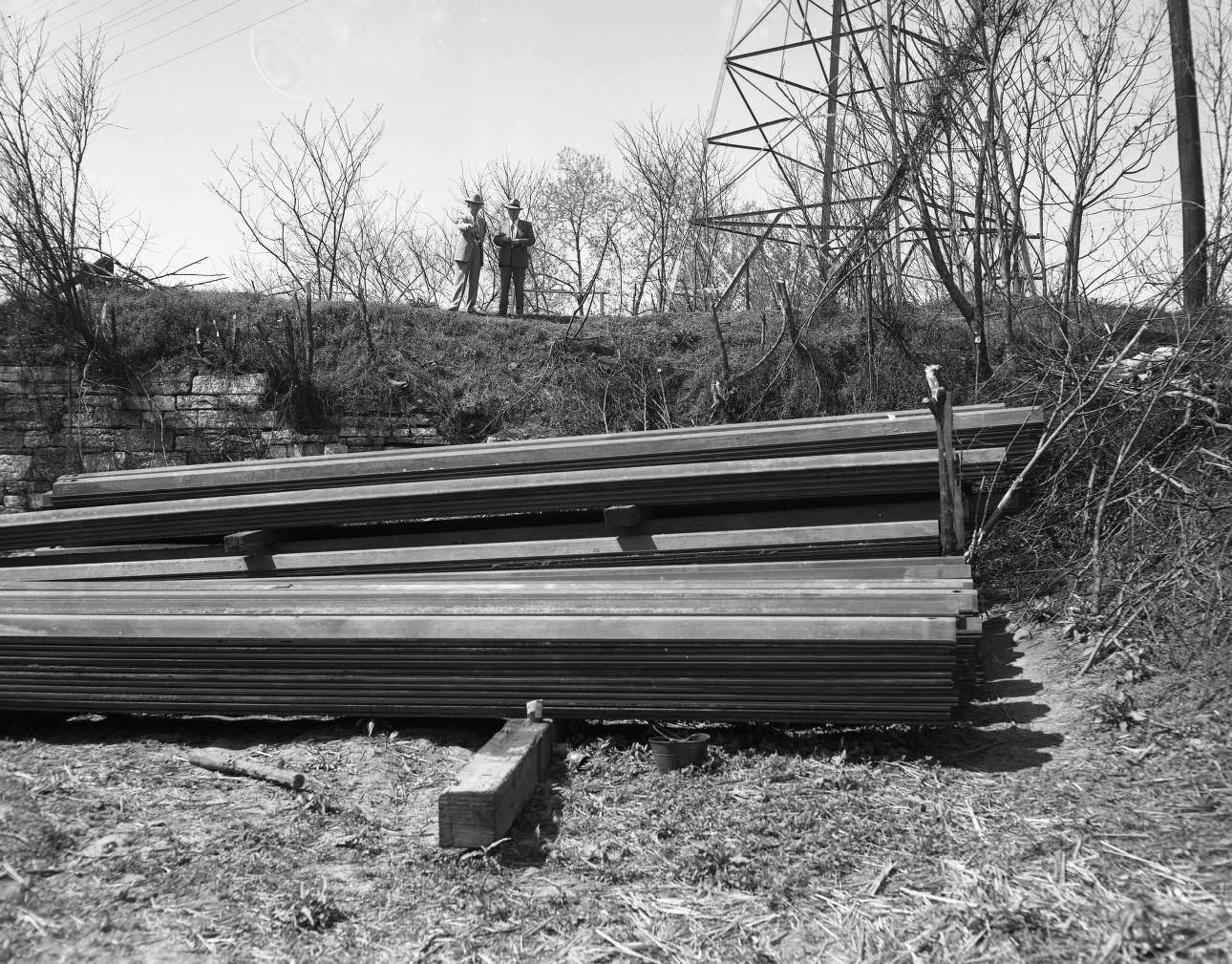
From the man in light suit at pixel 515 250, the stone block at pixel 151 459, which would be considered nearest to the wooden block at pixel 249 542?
the stone block at pixel 151 459

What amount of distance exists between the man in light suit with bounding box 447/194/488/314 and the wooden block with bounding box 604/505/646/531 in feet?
28.8

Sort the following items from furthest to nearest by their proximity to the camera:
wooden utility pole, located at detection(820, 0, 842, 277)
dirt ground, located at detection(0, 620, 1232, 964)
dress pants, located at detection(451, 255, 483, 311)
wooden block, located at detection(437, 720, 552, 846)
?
dress pants, located at detection(451, 255, 483, 311) < wooden utility pole, located at detection(820, 0, 842, 277) < wooden block, located at detection(437, 720, 552, 846) < dirt ground, located at detection(0, 620, 1232, 964)

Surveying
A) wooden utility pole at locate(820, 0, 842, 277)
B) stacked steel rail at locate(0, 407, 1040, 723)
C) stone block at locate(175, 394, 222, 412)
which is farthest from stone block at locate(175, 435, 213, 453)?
wooden utility pole at locate(820, 0, 842, 277)

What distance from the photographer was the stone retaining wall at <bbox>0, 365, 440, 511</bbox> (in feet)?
36.4

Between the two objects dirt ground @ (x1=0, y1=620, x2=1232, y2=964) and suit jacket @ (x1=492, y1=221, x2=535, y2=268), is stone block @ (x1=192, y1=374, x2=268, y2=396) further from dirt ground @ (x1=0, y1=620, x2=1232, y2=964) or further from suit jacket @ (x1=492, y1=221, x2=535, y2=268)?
dirt ground @ (x1=0, y1=620, x2=1232, y2=964)

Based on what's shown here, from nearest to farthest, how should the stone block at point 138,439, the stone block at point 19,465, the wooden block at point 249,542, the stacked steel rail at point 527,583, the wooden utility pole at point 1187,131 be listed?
the stacked steel rail at point 527,583 < the wooden block at point 249,542 < the wooden utility pole at point 1187,131 < the stone block at point 19,465 < the stone block at point 138,439

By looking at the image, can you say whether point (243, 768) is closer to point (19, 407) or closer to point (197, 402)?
point (197, 402)

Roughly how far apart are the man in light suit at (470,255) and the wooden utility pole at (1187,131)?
8572 mm

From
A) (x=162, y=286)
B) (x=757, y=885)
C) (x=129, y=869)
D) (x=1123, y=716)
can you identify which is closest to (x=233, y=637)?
(x=129, y=869)

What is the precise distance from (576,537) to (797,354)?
565cm

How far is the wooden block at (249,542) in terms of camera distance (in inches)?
221

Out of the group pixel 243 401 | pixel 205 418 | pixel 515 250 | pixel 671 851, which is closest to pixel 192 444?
pixel 205 418

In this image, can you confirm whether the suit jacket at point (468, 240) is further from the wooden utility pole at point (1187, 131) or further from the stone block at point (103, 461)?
the wooden utility pole at point (1187, 131)

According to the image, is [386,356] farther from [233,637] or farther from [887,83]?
[233,637]
